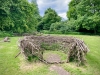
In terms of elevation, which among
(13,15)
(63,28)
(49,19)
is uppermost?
(49,19)

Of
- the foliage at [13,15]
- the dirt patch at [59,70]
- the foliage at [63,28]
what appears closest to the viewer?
the dirt patch at [59,70]

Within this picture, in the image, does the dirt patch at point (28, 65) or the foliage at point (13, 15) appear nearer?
the dirt patch at point (28, 65)

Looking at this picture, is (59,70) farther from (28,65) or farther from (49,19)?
(49,19)

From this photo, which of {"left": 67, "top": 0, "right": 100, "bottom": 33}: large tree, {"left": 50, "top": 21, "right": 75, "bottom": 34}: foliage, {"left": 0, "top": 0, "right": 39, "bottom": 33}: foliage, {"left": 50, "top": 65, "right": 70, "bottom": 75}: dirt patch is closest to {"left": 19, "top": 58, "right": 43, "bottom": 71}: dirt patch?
{"left": 50, "top": 65, "right": 70, "bottom": 75}: dirt patch

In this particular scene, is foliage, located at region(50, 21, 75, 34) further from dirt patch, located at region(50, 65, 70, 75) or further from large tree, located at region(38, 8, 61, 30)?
dirt patch, located at region(50, 65, 70, 75)

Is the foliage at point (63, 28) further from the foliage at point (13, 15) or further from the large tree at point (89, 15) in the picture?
the foliage at point (13, 15)

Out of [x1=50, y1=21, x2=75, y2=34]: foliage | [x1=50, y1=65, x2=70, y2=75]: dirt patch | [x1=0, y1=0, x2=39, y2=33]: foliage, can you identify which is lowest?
[x1=50, y1=65, x2=70, y2=75]: dirt patch

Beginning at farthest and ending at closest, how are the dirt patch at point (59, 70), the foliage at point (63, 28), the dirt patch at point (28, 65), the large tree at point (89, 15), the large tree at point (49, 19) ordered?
1. the large tree at point (49, 19)
2. the foliage at point (63, 28)
3. the large tree at point (89, 15)
4. the dirt patch at point (28, 65)
5. the dirt patch at point (59, 70)

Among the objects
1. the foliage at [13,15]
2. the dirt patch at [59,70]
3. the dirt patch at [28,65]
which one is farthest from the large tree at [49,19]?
the dirt patch at [59,70]

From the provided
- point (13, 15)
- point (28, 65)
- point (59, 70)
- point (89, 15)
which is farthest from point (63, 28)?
point (59, 70)

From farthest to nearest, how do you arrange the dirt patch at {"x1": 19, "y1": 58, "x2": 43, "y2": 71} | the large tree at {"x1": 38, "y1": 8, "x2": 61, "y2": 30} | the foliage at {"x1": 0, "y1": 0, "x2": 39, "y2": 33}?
the large tree at {"x1": 38, "y1": 8, "x2": 61, "y2": 30}, the foliage at {"x1": 0, "y1": 0, "x2": 39, "y2": 33}, the dirt patch at {"x1": 19, "y1": 58, "x2": 43, "y2": 71}

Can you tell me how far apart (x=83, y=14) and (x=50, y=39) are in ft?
68.3

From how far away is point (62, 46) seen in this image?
1015cm

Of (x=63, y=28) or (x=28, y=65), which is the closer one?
(x=28, y=65)
